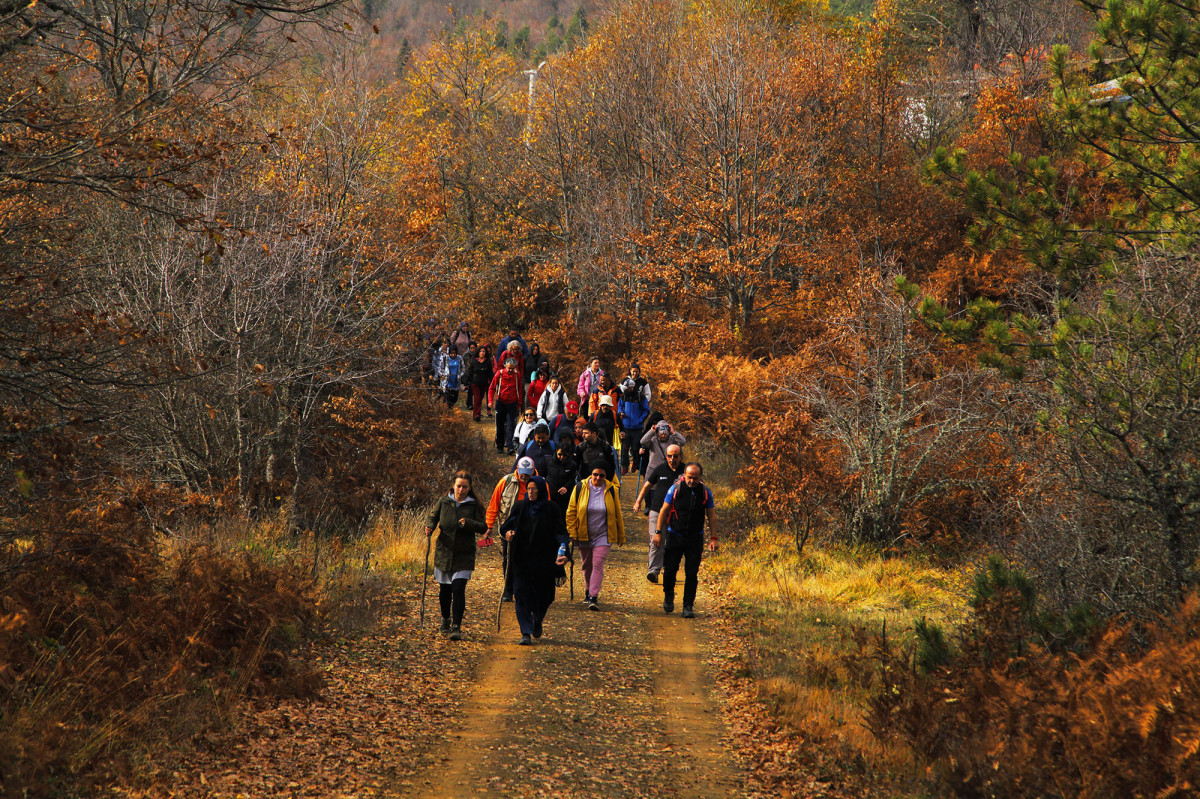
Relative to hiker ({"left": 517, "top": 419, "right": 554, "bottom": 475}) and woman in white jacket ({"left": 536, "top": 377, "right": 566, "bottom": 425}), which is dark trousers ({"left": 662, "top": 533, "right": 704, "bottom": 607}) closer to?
hiker ({"left": 517, "top": 419, "right": 554, "bottom": 475})

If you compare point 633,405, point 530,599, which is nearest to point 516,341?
point 633,405

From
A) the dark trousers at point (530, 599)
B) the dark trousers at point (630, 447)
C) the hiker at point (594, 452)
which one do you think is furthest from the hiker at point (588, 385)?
the dark trousers at point (530, 599)

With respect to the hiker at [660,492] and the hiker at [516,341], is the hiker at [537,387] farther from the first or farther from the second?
the hiker at [660,492]

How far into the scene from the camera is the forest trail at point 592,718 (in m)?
6.22

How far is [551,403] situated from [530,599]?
7173 mm

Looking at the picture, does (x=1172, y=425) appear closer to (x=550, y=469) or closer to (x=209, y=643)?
(x=550, y=469)

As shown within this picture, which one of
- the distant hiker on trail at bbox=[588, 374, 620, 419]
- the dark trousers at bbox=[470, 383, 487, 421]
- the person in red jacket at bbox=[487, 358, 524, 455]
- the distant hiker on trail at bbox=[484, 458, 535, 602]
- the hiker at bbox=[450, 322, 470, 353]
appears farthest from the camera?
the hiker at bbox=[450, 322, 470, 353]

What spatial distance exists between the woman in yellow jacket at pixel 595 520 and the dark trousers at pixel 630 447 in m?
6.60

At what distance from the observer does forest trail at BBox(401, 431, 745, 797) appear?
20.4 feet

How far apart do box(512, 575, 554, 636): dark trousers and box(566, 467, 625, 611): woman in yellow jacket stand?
1.30m

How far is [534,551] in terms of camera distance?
9250 millimetres

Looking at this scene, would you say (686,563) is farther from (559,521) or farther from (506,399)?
(506,399)

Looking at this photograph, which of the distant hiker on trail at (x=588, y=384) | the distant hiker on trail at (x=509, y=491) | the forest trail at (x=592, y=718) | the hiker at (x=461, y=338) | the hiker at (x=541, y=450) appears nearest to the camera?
the forest trail at (x=592, y=718)

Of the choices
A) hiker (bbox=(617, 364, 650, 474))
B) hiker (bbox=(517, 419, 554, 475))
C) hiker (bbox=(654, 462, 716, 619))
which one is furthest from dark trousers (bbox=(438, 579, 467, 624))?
hiker (bbox=(617, 364, 650, 474))
